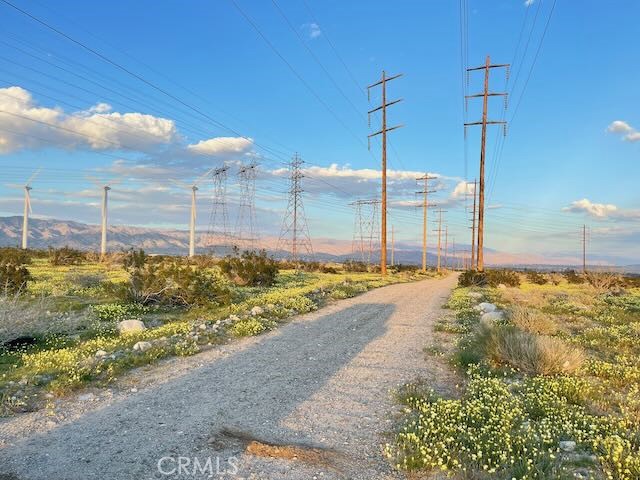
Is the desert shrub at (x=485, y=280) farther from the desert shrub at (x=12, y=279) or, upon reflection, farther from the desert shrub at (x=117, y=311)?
the desert shrub at (x=12, y=279)

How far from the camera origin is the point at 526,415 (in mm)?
6938

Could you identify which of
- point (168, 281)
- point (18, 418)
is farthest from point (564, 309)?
point (18, 418)

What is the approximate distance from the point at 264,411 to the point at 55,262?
42.1 meters

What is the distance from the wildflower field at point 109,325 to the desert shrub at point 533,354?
6.67 m

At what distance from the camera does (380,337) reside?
1390 cm

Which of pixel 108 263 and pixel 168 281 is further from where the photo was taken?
pixel 108 263

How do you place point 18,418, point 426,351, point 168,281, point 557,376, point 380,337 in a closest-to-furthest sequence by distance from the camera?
1. point 18,418
2. point 557,376
3. point 426,351
4. point 380,337
5. point 168,281

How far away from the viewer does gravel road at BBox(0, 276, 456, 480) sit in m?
5.19

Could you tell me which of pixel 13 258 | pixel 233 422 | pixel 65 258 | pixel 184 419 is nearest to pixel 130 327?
pixel 184 419

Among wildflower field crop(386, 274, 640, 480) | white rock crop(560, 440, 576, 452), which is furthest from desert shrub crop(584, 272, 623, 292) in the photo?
white rock crop(560, 440, 576, 452)

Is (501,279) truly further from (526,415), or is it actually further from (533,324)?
(526,415)

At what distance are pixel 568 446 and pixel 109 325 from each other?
43.6 feet

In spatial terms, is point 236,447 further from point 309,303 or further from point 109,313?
point 309,303

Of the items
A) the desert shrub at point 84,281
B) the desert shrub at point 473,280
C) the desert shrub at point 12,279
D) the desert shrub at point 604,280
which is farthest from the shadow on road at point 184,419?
the desert shrub at point 604,280
